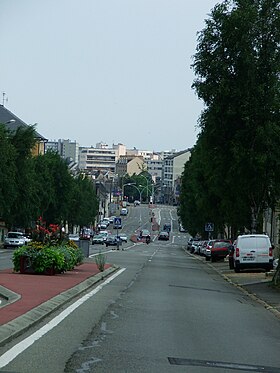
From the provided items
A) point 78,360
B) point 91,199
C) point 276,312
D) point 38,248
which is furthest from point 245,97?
point 91,199

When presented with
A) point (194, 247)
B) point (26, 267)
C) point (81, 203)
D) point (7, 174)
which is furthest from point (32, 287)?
point (81, 203)

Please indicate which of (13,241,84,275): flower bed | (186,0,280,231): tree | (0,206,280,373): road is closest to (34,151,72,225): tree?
(186,0,280,231): tree

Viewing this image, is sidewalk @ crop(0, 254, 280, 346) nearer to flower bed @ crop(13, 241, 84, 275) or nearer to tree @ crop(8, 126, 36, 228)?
flower bed @ crop(13, 241, 84, 275)

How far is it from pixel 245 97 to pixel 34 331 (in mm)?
29268

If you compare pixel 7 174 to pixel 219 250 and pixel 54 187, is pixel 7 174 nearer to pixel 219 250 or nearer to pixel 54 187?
pixel 219 250

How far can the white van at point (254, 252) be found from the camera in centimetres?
Answer: 3909

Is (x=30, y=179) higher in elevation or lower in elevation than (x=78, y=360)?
higher

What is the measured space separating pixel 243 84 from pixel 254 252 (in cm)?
863

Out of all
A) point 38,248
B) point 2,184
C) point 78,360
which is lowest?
point 78,360

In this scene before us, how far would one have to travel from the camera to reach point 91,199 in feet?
394

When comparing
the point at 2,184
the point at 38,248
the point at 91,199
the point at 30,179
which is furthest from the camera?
the point at 91,199

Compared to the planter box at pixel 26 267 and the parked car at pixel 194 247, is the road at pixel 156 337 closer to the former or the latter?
the planter box at pixel 26 267

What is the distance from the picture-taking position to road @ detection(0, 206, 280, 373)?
36.9 ft

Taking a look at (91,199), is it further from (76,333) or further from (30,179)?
(76,333)
